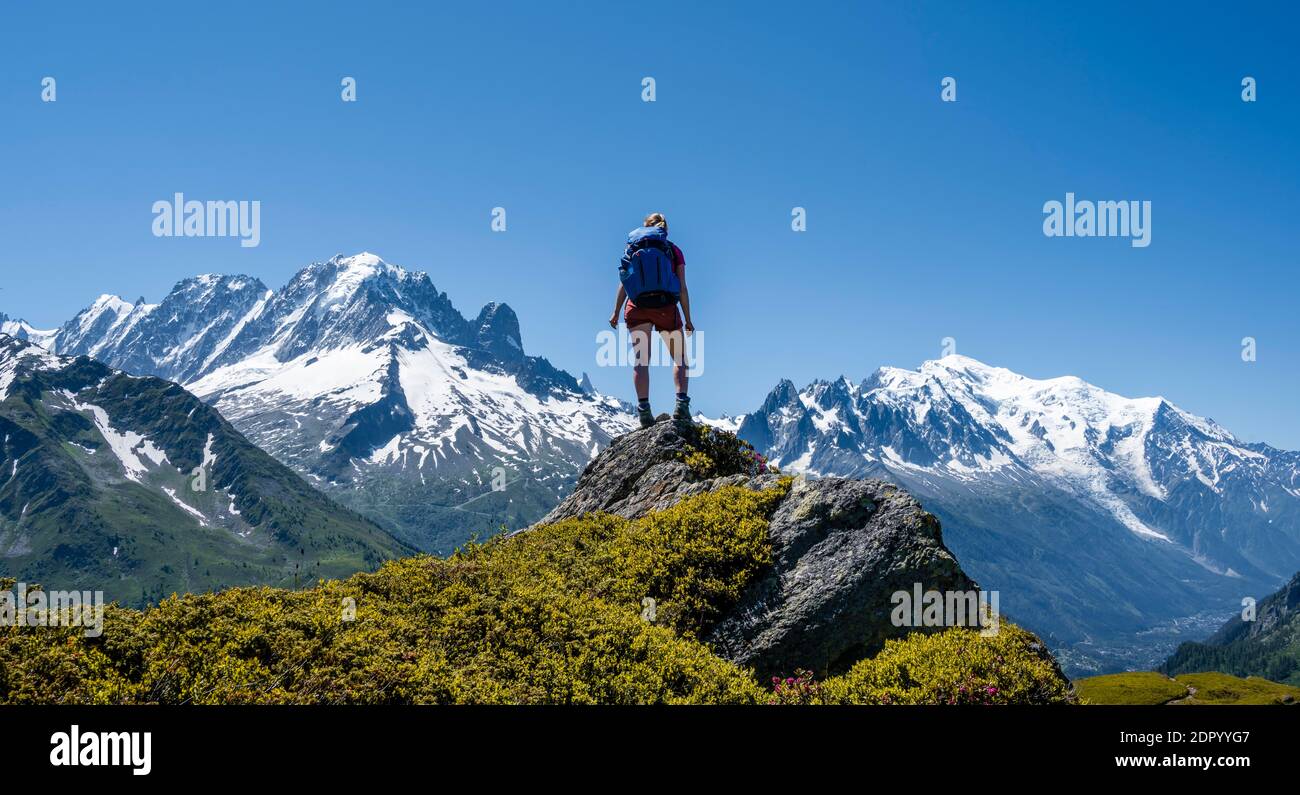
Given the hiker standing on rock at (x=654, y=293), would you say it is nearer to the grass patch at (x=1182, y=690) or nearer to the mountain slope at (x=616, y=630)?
the mountain slope at (x=616, y=630)

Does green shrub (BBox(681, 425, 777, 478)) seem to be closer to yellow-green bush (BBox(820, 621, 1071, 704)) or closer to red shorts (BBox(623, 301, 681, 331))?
red shorts (BBox(623, 301, 681, 331))

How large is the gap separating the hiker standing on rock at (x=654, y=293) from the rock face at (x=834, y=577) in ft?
19.6

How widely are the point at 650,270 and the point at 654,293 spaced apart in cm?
63

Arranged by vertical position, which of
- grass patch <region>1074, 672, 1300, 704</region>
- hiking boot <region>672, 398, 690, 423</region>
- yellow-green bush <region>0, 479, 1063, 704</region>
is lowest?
grass patch <region>1074, 672, 1300, 704</region>

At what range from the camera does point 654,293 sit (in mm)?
20469

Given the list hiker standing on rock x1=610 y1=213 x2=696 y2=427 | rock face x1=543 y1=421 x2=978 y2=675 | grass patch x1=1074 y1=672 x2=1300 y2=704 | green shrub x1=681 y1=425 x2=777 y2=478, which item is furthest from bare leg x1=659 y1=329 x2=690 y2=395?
grass patch x1=1074 y1=672 x2=1300 y2=704

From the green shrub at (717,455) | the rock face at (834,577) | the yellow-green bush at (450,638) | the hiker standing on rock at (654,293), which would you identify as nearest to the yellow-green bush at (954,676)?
the rock face at (834,577)

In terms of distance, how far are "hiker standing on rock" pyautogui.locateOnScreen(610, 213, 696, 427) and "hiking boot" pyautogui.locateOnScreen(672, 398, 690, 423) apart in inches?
34.7

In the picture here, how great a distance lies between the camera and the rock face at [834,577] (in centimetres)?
1367

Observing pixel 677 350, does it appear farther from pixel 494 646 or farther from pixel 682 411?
pixel 494 646

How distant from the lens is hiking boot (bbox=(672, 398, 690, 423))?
22.8 m
